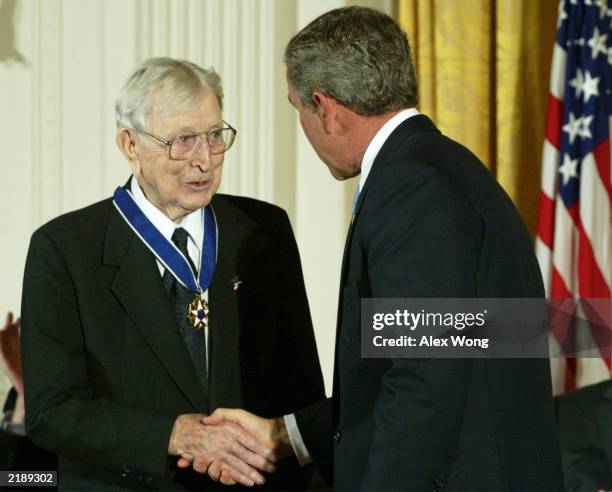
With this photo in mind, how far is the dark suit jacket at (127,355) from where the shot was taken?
255 centimetres

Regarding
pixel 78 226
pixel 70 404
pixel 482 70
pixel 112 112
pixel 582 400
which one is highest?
pixel 482 70

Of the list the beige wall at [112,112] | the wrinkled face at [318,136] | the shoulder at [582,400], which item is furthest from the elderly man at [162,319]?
the beige wall at [112,112]

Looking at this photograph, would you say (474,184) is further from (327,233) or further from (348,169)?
(327,233)

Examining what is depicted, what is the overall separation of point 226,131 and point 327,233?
2019mm

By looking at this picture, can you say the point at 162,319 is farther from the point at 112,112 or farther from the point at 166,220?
the point at 112,112

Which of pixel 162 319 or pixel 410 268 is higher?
pixel 410 268

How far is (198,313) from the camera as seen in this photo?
2.69 metres

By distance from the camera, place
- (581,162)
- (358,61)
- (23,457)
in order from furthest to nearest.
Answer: (581,162) < (23,457) < (358,61)

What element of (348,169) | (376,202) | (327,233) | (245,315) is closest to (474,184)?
(376,202)

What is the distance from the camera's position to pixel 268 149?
15.7ft

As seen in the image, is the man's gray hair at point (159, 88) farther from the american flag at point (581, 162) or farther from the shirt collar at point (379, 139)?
the american flag at point (581, 162)

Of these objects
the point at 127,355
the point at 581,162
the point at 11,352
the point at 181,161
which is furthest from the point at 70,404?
the point at 581,162

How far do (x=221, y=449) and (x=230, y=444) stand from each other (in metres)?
0.03

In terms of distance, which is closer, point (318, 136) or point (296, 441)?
point (318, 136)
